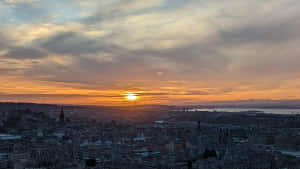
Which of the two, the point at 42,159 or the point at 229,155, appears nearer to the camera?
the point at 42,159

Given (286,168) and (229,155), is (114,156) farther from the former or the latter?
(286,168)

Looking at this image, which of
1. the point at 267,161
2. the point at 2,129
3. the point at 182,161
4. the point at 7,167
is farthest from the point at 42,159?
the point at 2,129

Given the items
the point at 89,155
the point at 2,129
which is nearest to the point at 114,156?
the point at 89,155

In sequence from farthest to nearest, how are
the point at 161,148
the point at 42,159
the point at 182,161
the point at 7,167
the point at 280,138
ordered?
the point at 280,138, the point at 161,148, the point at 182,161, the point at 42,159, the point at 7,167

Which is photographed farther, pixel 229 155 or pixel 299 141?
pixel 299 141

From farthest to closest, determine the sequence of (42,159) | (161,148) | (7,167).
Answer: (161,148), (42,159), (7,167)

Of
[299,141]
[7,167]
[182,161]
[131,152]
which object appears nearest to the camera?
[7,167]

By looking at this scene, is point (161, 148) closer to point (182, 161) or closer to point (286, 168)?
point (182, 161)

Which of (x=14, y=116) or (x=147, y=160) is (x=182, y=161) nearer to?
(x=147, y=160)


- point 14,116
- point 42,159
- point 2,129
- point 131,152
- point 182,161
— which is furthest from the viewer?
point 14,116
